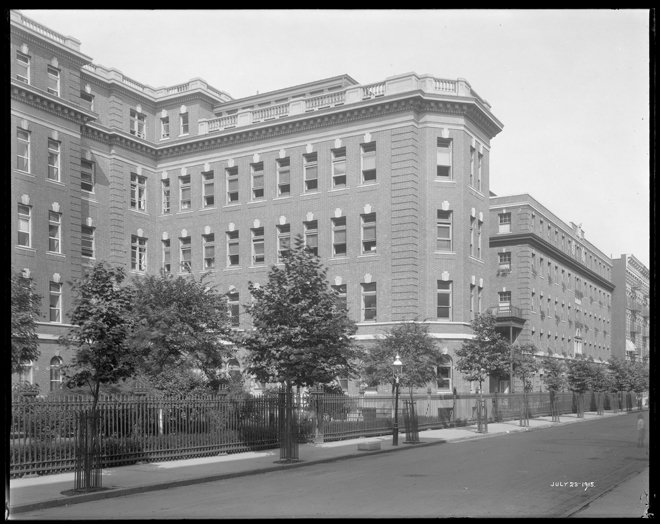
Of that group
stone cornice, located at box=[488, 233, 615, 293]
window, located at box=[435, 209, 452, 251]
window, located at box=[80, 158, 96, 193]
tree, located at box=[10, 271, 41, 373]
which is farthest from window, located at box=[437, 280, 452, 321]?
tree, located at box=[10, 271, 41, 373]

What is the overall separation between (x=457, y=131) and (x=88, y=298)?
3654 centimetres

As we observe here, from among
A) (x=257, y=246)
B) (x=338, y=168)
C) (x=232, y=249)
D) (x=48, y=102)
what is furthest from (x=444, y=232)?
(x=48, y=102)

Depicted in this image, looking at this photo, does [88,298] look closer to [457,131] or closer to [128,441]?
[128,441]

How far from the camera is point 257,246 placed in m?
54.9

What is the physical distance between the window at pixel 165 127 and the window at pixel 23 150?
18321 millimetres

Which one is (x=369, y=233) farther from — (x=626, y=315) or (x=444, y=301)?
(x=626, y=315)

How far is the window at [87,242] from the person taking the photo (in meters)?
49.8

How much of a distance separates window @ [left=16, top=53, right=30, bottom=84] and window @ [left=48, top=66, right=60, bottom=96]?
66.6 inches

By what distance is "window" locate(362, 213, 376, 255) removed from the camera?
164 feet

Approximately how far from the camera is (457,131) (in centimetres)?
4966

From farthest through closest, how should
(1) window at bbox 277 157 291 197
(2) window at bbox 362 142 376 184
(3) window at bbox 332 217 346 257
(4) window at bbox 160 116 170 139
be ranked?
1. (4) window at bbox 160 116 170 139
2. (1) window at bbox 277 157 291 197
3. (3) window at bbox 332 217 346 257
4. (2) window at bbox 362 142 376 184

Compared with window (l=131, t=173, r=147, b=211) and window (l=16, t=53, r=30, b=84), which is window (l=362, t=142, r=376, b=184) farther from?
window (l=16, t=53, r=30, b=84)

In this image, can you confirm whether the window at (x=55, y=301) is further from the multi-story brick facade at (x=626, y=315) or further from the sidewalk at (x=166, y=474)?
the multi-story brick facade at (x=626, y=315)
